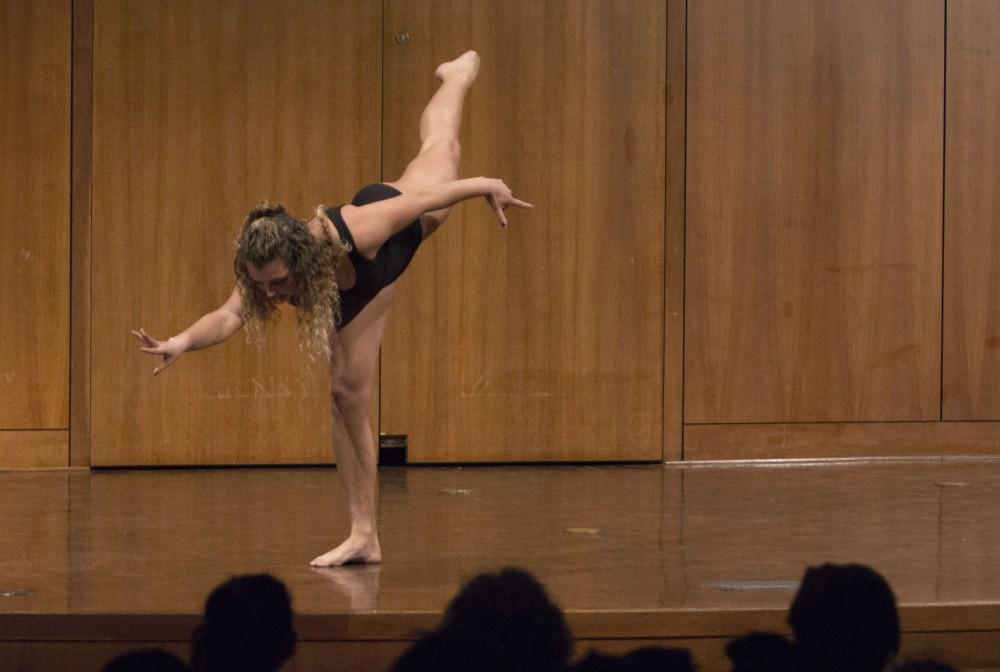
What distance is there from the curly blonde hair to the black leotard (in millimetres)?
59

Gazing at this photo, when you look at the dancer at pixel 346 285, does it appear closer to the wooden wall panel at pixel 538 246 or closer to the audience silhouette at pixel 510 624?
the audience silhouette at pixel 510 624

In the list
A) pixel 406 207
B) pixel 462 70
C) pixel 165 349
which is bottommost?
pixel 165 349

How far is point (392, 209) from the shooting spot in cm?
344

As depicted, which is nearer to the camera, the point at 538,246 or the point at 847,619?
the point at 847,619

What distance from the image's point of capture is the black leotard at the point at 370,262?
135 inches

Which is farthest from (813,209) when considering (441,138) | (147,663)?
(147,663)

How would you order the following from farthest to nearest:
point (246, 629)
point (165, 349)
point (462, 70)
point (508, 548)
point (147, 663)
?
point (462, 70), point (508, 548), point (165, 349), point (246, 629), point (147, 663)

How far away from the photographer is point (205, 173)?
5211mm

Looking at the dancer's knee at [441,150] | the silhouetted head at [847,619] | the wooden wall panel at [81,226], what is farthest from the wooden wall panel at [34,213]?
the silhouetted head at [847,619]

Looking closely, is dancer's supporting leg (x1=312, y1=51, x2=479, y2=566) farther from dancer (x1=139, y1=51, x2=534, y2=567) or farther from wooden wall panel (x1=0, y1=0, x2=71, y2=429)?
wooden wall panel (x1=0, y1=0, x2=71, y2=429)

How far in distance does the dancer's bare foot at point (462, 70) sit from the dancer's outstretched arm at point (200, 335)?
131cm

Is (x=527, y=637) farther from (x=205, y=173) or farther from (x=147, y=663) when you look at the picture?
(x=205, y=173)

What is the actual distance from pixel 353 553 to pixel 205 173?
2089 mm

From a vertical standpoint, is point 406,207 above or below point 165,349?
above
